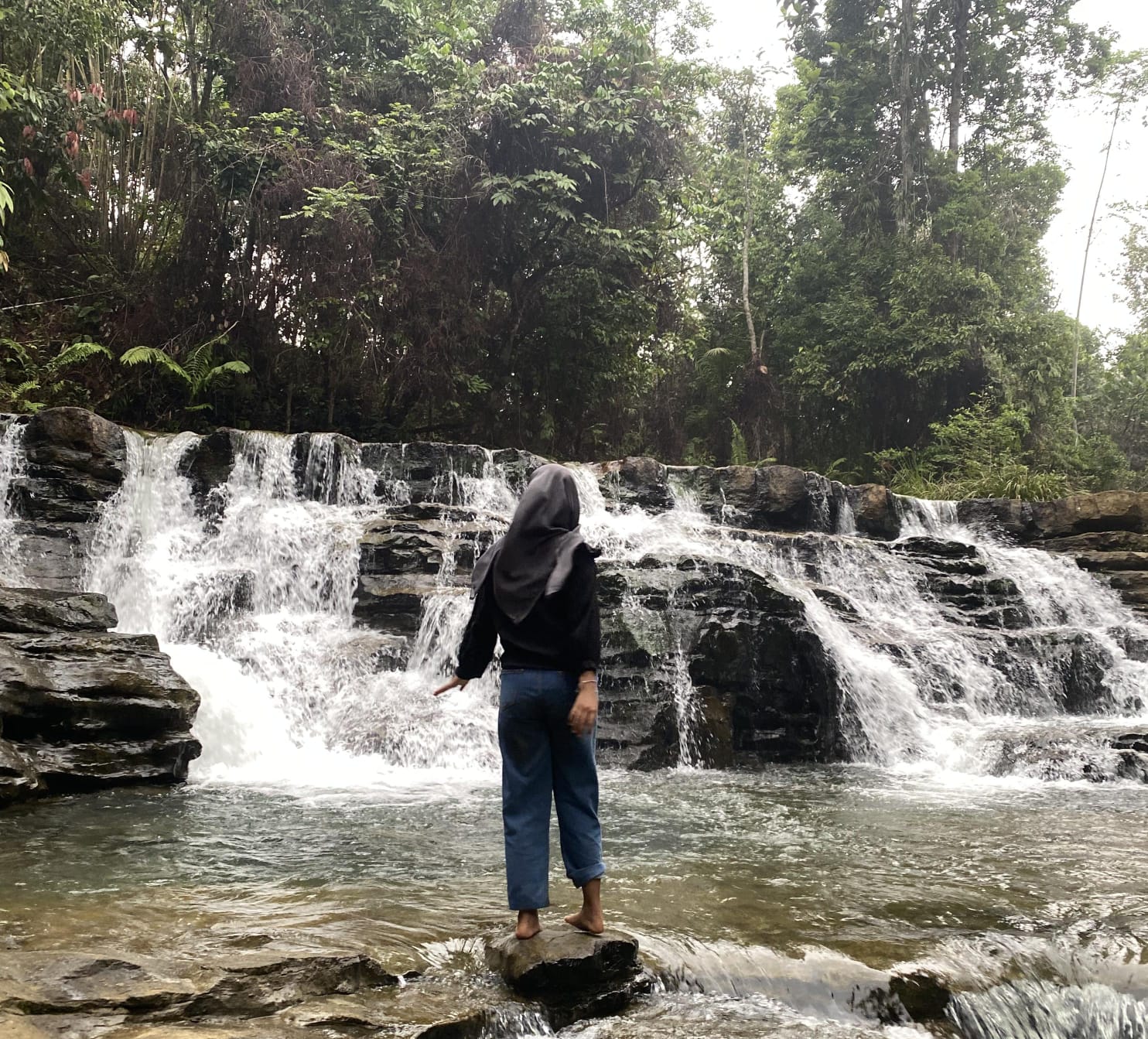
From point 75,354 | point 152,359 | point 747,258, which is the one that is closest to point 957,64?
point 747,258

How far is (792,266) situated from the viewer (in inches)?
951

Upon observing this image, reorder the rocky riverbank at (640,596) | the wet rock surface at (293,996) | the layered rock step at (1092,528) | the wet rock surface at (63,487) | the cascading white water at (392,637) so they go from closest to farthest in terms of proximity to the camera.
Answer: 1. the wet rock surface at (293,996)
2. the rocky riverbank at (640,596)
3. the cascading white water at (392,637)
4. the wet rock surface at (63,487)
5. the layered rock step at (1092,528)

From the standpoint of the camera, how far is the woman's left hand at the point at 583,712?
10.0 feet

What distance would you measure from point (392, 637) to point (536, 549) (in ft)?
22.0

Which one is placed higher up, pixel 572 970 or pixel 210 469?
pixel 210 469

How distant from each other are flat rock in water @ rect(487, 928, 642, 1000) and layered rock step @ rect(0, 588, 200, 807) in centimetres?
453

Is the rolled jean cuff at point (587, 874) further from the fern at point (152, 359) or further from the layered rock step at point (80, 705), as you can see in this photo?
the fern at point (152, 359)

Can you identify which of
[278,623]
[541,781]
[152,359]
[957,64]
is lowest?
[541,781]

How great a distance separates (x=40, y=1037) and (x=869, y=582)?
11.6 metres

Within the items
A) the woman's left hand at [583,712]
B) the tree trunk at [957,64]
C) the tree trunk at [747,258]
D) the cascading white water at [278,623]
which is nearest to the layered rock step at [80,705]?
the cascading white water at [278,623]

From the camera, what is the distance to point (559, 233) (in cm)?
1897

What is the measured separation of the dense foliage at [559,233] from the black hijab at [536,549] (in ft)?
36.6

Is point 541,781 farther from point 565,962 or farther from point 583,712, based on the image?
point 565,962

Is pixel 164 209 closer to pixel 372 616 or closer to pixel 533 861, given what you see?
pixel 372 616
